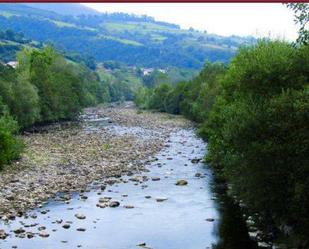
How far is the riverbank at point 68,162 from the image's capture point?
1486 inches

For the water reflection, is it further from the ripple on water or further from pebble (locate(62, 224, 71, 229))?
pebble (locate(62, 224, 71, 229))

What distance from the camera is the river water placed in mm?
27984

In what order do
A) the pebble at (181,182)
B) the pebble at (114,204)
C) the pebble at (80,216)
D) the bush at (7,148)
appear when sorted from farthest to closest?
1. the bush at (7,148)
2. the pebble at (181,182)
3. the pebble at (114,204)
4. the pebble at (80,216)

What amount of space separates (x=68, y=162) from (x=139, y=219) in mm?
21276

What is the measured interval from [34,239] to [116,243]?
4.58 meters

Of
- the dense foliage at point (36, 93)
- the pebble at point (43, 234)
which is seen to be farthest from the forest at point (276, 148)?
the dense foliage at point (36, 93)

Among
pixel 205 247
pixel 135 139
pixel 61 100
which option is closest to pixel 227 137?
pixel 205 247

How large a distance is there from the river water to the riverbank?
1.99 metres

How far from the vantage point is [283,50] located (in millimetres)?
33406

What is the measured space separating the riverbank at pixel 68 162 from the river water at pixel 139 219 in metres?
1.99

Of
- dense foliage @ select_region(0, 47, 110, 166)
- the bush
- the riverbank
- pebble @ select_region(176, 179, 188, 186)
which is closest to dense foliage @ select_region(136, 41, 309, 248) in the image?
pebble @ select_region(176, 179, 188, 186)

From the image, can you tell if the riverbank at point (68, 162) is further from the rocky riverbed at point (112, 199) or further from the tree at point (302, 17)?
the tree at point (302, 17)

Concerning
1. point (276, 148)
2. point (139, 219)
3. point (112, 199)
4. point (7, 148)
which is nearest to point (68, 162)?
point (7, 148)

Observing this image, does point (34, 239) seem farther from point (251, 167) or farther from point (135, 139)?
point (135, 139)
